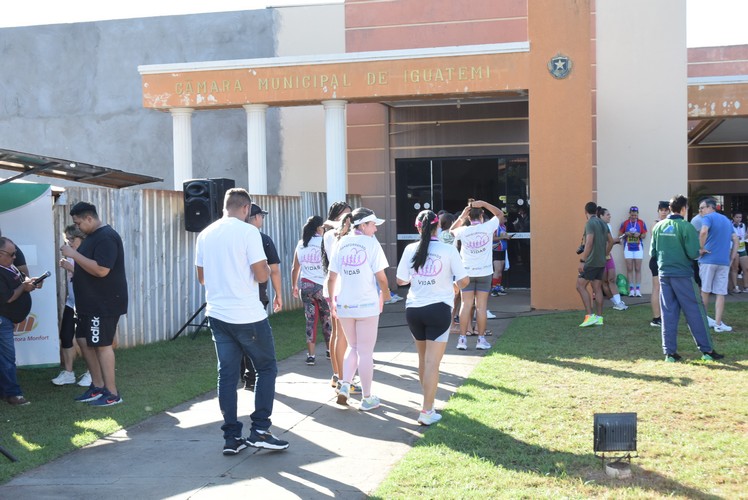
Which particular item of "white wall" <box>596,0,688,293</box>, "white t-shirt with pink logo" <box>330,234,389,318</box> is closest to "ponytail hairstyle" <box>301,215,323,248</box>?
"white t-shirt with pink logo" <box>330,234,389,318</box>

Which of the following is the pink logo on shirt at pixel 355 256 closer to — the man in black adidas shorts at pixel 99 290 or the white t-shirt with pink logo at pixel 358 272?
the white t-shirt with pink logo at pixel 358 272

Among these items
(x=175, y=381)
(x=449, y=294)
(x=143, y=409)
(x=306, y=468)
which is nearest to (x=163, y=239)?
(x=175, y=381)

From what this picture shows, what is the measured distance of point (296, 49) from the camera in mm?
19672

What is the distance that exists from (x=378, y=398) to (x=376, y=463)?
6.64 ft

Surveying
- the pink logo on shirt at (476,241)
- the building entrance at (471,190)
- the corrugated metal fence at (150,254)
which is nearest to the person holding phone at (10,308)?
the corrugated metal fence at (150,254)

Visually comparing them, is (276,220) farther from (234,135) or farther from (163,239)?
(234,135)

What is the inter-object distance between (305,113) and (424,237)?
1302cm

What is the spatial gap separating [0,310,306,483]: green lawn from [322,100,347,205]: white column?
526cm

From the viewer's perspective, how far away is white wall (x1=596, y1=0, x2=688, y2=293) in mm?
17781

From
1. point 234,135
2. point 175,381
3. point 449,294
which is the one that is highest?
point 234,135

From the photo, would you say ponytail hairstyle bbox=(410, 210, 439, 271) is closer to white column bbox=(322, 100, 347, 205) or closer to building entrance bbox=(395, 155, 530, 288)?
white column bbox=(322, 100, 347, 205)

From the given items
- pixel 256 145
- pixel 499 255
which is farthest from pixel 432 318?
pixel 499 255

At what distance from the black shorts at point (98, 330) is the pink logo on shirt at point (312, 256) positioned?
2259mm

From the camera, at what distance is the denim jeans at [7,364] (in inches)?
322
